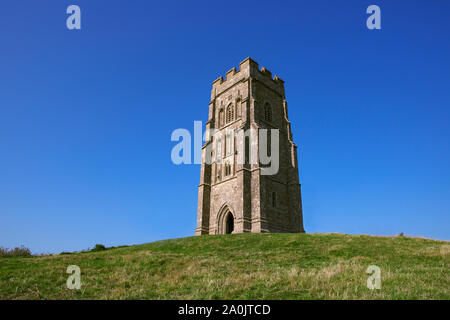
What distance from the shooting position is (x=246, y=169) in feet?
87.3

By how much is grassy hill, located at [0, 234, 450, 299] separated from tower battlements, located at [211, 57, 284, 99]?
21828mm

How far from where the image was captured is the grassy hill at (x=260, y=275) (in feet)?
23.7

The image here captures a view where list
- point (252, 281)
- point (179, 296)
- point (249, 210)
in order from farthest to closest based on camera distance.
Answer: point (249, 210)
point (252, 281)
point (179, 296)

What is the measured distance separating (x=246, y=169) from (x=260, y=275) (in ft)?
58.8

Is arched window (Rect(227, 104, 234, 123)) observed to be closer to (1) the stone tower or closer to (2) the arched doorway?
(1) the stone tower

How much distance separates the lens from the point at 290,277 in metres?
8.41

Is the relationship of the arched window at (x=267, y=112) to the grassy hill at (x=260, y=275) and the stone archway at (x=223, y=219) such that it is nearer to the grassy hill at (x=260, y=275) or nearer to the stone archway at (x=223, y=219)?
the stone archway at (x=223, y=219)

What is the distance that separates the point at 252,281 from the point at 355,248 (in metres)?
9.44

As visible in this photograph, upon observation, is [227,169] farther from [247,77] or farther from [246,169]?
[247,77]

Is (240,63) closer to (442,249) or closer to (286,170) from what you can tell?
(286,170)

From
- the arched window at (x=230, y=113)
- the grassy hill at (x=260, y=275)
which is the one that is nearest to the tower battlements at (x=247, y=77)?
the arched window at (x=230, y=113)

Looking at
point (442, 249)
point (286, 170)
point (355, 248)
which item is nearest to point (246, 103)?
point (286, 170)

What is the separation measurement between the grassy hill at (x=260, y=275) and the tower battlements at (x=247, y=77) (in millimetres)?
21828

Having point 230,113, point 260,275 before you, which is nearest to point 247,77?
point 230,113
